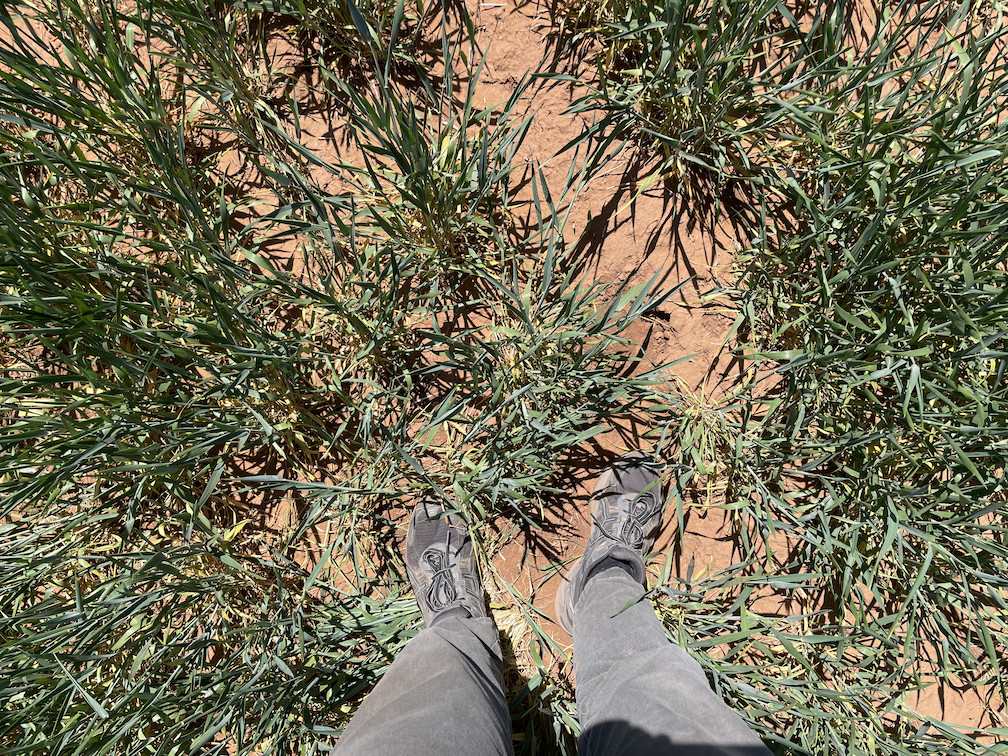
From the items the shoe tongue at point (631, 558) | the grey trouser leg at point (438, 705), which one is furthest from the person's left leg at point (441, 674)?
the shoe tongue at point (631, 558)

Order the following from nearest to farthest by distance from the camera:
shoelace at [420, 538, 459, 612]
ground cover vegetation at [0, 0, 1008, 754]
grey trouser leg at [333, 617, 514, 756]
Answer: grey trouser leg at [333, 617, 514, 756]
ground cover vegetation at [0, 0, 1008, 754]
shoelace at [420, 538, 459, 612]

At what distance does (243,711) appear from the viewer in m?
1.41

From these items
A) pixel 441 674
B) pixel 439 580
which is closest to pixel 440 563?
pixel 439 580

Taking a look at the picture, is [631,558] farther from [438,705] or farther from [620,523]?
[438,705]

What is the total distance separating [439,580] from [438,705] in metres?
0.39

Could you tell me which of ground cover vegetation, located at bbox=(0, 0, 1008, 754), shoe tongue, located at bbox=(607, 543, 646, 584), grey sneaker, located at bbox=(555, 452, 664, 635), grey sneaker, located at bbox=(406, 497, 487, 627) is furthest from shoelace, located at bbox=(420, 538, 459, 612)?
shoe tongue, located at bbox=(607, 543, 646, 584)

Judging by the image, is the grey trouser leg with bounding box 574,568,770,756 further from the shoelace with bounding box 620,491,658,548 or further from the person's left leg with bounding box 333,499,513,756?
the person's left leg with bounding box 333,499,513,756

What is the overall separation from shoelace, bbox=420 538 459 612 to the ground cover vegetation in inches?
4.1

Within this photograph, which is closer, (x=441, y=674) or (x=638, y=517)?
(x=441, y=674)

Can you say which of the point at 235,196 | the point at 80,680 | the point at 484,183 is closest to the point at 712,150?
the point at 484,183

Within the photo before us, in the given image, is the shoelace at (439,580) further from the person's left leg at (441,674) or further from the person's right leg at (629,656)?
the person's right leg at (629,656)

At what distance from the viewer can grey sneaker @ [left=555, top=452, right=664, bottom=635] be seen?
1540 mm

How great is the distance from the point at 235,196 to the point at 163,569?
0.98m

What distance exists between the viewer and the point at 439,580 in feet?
4.96
